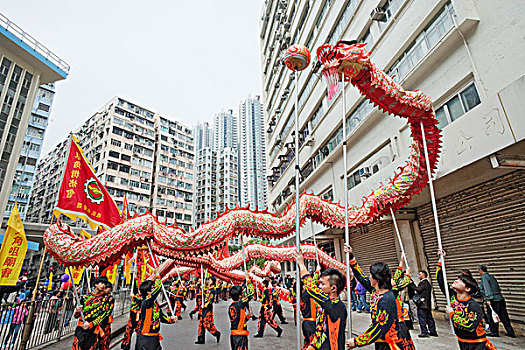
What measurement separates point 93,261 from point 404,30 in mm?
11625

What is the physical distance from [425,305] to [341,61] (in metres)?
6.28

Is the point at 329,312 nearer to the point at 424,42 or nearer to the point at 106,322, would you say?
the point at 106,322

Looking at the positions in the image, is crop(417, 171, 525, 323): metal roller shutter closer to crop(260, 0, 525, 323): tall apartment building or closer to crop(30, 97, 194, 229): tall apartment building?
crop(260, 0, 525, 323): tall apartment building

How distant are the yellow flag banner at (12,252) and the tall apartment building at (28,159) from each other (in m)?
30.5

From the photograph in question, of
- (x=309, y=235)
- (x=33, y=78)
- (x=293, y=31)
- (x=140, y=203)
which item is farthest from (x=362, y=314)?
(x=140, y=203)

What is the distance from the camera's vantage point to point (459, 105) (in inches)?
317

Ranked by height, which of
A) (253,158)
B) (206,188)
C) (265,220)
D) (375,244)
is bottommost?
(265,220)

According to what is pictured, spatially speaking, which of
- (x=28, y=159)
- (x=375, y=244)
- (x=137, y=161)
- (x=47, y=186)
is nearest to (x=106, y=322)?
(x=375, y=244)

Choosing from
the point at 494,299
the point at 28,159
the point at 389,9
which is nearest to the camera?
the point at 494,299

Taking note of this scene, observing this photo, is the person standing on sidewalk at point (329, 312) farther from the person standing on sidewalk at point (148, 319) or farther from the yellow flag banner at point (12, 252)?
the yellow flag banner at point (12, 252)

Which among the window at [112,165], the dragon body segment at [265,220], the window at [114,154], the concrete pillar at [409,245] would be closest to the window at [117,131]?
the window at [114,154]

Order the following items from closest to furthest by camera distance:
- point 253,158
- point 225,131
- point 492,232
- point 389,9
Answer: point 492,232, point 389,9, point 253,158, point 225,131

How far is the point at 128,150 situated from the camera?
4109 cm

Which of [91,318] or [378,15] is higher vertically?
[378,15]
